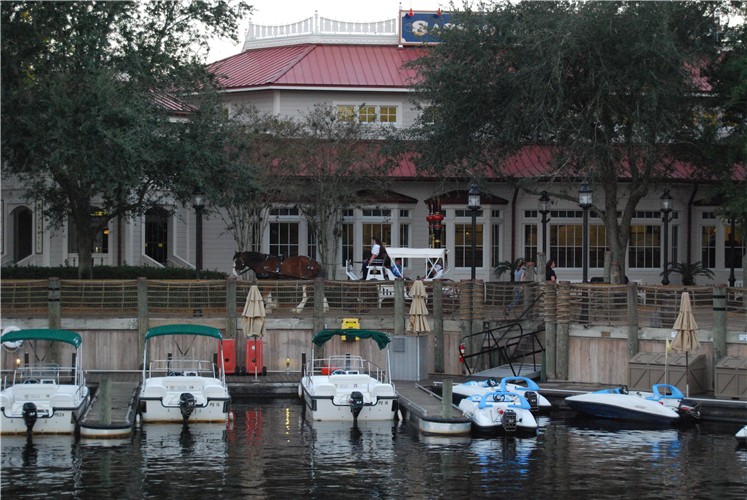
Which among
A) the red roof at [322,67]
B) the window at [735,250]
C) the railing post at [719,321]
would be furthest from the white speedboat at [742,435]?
the window at [735,250]

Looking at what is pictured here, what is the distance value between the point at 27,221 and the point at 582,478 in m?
35.0

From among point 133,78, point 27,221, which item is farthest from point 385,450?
point 27,221

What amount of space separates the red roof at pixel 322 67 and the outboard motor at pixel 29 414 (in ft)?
86.0

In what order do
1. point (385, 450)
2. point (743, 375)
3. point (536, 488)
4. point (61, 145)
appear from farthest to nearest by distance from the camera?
point (61, 145)
point (743, 375)
point (385, 450)
point (536, 488)

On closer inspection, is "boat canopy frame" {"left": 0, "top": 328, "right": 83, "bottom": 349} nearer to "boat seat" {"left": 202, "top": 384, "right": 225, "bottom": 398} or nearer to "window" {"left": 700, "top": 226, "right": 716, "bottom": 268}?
"boat seat" {"left": 202, "top": 384, "right": 225, "bottom": 398}

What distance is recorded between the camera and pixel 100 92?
36.7 metres

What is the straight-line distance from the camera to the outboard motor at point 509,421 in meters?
28.3

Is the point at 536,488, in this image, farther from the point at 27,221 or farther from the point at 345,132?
the point at 27,221

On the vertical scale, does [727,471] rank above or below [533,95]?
below

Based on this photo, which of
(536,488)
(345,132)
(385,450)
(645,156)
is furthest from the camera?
(345,132)

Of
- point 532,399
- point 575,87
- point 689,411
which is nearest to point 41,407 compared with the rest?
point 532,399

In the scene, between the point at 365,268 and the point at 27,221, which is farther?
the point at 27,221

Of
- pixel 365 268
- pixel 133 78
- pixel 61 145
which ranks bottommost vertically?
pixel 365 268

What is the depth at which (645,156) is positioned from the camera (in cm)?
4375
